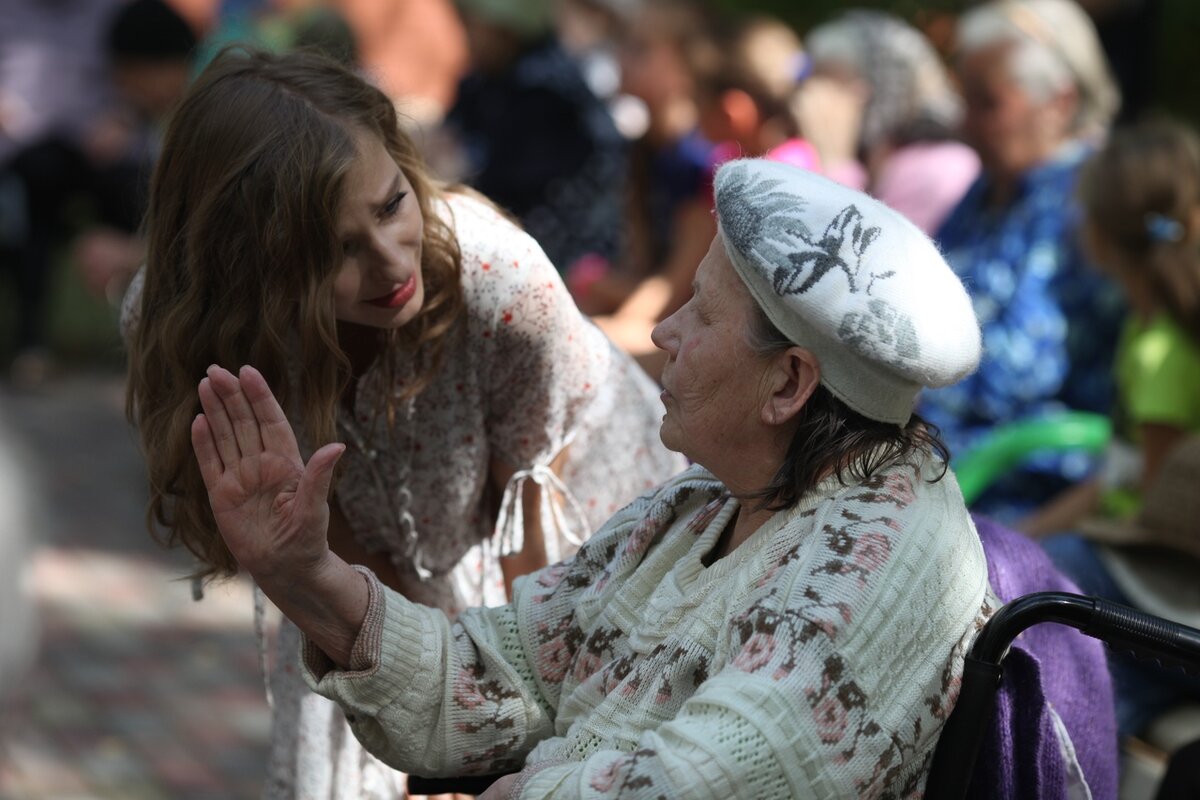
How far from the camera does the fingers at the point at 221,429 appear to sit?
189 cm

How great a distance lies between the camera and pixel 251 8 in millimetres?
8680

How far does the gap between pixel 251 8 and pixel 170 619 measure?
4902 mm

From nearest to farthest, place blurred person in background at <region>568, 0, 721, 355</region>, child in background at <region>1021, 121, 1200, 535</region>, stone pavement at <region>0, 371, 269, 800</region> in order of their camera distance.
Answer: child in background at <region>1021, 121, 1200, 535</region>
stone pavement at <region>0, 371, 269, 800</region>
blurred person in background at <region>568, 0, 721, 355</region>

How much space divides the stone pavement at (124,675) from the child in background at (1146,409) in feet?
6.72

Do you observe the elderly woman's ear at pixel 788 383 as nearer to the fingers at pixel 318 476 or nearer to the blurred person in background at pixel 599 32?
the fingers at pixel 318 476

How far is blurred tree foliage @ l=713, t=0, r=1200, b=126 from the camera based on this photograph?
6156 mm

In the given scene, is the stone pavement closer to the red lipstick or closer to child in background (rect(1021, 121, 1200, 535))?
the red lipstick

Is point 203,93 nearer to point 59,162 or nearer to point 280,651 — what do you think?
point 280,651

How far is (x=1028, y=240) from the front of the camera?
13.5 feet

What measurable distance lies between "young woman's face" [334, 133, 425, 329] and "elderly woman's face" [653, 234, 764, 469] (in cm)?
49

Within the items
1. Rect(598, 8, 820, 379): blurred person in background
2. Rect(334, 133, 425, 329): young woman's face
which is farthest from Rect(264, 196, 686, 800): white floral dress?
Rect(598, 8, 820, 379): blurred person in background

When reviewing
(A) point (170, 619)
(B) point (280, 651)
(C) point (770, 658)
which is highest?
(C) point (770, 658)

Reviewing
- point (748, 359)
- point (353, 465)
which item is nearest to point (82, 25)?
point (353, 465)

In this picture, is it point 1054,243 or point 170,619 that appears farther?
point 170,619
